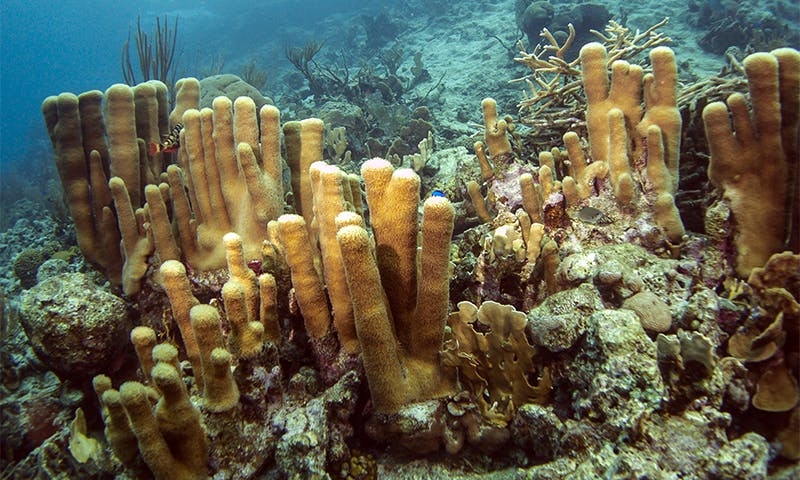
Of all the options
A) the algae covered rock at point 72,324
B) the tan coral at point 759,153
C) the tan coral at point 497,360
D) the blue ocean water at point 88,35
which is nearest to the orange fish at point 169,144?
the algae covered rock at point 72,324

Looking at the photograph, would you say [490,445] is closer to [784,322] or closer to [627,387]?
[627,387]

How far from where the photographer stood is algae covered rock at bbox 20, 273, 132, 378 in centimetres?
251

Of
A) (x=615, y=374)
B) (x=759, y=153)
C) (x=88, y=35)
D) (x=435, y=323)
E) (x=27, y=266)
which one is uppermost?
(x=88, y=35)

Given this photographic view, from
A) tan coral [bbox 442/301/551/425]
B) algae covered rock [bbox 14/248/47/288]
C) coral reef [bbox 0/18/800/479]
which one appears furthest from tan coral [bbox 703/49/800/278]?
algae covered rock [bbox 14/248/47/288]

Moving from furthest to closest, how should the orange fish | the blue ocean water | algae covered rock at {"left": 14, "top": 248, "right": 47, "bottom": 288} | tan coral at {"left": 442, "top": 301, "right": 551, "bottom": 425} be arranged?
the blue ocean water
algae covered rock at {"left": 14, "top": 248, "right": 47, "bottom": 288}
the orange fish
tan coral at {"left": 442, "top": 301, "right": 551, "bottom": 425}

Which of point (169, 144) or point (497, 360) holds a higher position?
point (169, 144)

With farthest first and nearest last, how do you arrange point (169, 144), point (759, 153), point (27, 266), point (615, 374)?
1. point (27, 266)
2. point (169, 144)
3. point (759, 153)
4. point (615, 374)

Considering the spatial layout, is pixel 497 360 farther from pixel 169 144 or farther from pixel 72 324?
pixel 169 144

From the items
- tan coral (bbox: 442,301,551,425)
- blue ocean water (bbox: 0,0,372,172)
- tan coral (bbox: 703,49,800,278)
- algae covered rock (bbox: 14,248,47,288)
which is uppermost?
blue ocean water (bbox: 0,0,372,172)

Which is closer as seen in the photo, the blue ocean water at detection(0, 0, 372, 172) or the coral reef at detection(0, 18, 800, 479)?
the coral reef at detection(0, 18, 800, 479)

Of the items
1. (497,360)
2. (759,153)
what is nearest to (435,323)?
(497,360)

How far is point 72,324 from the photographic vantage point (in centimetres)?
254

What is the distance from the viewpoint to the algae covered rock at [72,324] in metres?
2.51

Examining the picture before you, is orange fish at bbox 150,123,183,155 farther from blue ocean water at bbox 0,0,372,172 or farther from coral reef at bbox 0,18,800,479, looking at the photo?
blue ocean water at bbox 0,0,372,172
